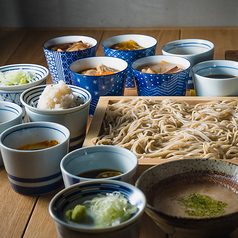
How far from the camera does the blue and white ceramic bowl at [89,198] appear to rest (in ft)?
2.53

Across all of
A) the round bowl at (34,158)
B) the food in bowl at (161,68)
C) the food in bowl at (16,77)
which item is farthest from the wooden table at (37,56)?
the food in bowl at (16,77)

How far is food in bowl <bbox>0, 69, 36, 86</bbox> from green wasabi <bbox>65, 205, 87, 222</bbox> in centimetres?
82

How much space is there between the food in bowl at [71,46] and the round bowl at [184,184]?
3.02 ft

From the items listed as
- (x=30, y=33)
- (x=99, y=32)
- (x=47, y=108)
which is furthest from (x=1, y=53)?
(x=47, y=108)

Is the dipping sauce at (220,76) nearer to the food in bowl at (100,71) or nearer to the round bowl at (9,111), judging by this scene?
the food in bowl at (100,71)

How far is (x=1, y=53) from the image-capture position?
2.26 metres

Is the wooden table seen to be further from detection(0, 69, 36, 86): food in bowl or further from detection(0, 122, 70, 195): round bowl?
detection(0, 69, 36, 86): food in bowl

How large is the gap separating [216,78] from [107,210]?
3.18 feet

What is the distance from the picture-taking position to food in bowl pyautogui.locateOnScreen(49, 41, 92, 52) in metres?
1.74

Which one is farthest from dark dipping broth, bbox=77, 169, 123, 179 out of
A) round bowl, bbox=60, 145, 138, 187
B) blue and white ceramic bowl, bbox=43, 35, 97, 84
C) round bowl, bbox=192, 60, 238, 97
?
blue and white ceramic bowl, bbox=43, 35, 97, 84

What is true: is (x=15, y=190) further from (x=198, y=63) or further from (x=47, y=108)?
(x=198, y=63)

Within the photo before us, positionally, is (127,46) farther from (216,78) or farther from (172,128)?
(172,128)

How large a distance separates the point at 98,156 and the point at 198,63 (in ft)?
2.57

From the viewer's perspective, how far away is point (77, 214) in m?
0.82
